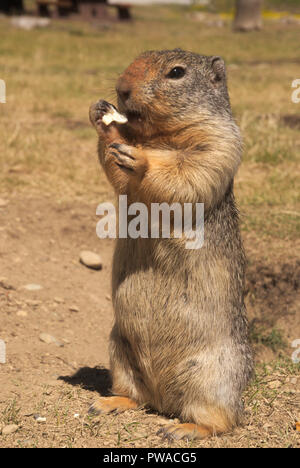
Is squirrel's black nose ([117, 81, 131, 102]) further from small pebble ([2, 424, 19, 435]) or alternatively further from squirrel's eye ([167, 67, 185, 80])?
small pebble ([2, 424, 19, 435])

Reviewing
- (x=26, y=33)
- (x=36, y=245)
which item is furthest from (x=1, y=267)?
(x=26, y=33)

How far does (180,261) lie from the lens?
298 cm

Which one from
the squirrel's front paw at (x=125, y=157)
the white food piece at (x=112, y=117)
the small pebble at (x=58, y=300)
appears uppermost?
the white food piece at (x=112, y=117)

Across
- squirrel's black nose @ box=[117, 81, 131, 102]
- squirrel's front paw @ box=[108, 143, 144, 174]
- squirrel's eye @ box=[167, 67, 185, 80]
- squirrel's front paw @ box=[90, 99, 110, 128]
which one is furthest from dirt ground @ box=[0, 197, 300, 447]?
squirrel's eye @ box=[167, 67, 185, 80]

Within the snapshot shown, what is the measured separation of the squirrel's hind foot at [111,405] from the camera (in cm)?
310

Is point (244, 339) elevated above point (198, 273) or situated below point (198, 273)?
below

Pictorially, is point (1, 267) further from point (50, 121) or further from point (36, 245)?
point (50, 121)

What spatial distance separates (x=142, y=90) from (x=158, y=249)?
78cm

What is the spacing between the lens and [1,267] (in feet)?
15.6

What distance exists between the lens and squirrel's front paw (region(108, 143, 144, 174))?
2.77m

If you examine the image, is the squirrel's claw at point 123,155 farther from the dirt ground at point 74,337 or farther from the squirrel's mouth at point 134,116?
the dirt ground at point 74,337

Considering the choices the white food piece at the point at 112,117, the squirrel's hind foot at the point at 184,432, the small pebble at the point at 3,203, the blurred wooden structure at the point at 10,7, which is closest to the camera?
the squirrel's hind foot at the point at 184,432

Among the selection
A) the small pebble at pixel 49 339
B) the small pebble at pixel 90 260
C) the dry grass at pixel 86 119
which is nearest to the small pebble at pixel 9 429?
the small pebble at pixel 49 339
